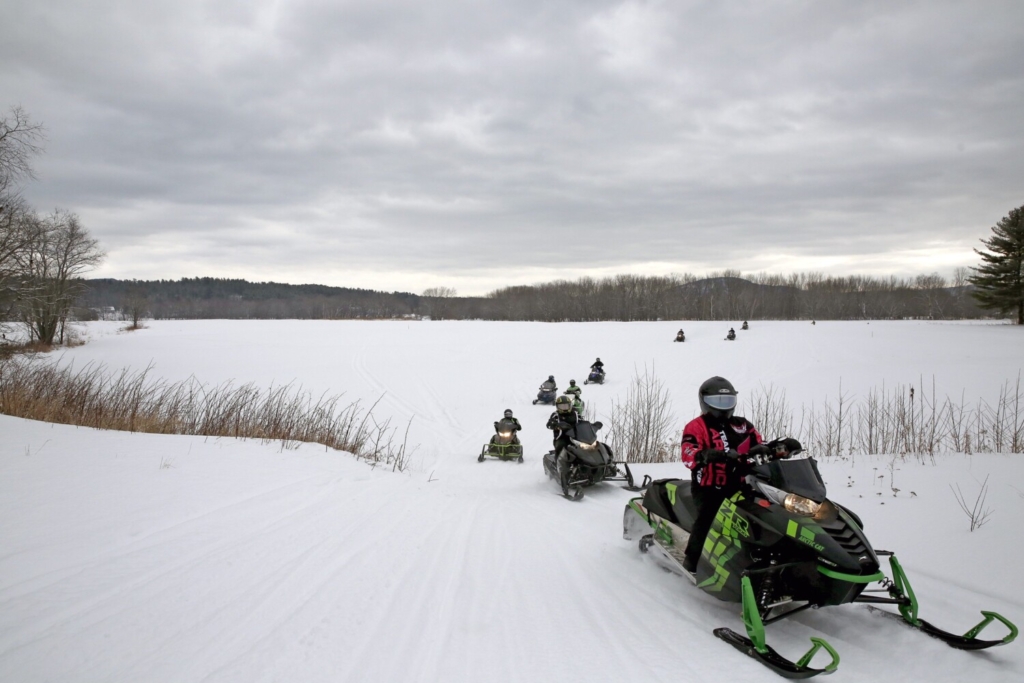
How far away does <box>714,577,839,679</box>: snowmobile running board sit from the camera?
8.98 ft

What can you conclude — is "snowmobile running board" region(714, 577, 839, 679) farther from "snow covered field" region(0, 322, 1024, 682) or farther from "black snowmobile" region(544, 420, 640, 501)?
"black snowmobile" region(544, 420, 640, 501)

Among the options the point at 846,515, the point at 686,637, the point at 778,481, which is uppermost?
the point at 778,481

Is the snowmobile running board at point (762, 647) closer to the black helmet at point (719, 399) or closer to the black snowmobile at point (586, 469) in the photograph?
the black helmet at point (719, 399)

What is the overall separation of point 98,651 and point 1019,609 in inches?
223

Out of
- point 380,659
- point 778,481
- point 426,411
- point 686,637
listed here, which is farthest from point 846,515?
point 426,411

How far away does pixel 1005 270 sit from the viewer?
3519 centimetres

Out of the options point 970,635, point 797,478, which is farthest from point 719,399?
point 970,635

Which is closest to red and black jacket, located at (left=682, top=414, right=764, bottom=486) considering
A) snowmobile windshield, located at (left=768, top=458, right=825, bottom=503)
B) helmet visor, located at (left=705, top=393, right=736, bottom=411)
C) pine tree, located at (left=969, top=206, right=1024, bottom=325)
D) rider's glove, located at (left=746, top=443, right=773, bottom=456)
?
helmet visor, located at (left=705, top=393, right=736, bottom=411)

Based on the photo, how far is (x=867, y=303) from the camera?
76.9 meters

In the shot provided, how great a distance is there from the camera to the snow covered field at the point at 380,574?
2.90 meters

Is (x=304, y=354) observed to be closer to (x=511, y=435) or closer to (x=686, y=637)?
(x=511, y=435)

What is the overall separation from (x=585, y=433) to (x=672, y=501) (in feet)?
14.4

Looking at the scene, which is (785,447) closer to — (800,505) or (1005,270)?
(800,505)

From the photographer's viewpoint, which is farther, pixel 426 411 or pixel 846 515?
pixel 426 411
